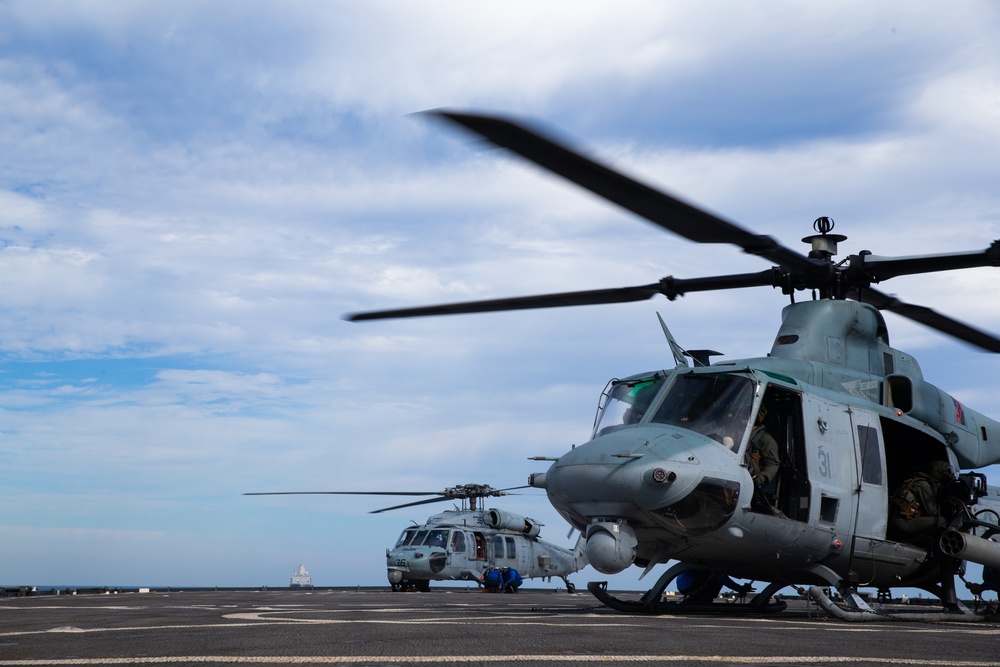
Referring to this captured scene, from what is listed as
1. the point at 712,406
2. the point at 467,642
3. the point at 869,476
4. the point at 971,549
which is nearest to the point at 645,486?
the point at 712,406

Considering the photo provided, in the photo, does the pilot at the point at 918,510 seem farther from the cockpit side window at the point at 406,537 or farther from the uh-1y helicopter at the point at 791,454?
the cockpit side window at the point at 406,537

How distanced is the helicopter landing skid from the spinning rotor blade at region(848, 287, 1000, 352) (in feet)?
13.4

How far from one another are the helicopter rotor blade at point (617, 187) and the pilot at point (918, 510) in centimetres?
→ 372

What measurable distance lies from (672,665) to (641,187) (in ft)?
11.7

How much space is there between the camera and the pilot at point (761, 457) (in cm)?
1087

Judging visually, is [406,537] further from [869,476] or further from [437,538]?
[869,476]

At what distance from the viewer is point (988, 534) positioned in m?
12.6

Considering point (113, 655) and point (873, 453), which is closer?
point (113, 655)

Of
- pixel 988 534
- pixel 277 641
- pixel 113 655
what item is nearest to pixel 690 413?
pixel 988 534

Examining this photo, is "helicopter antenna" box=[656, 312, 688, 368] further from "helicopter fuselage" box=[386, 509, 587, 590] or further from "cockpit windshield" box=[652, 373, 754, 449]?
"helicopter fuselage" box=[386, 509, 587, 590]

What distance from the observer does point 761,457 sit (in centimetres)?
1133

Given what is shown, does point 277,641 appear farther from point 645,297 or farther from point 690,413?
point 645,297

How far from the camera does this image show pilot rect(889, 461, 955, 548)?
12242mm

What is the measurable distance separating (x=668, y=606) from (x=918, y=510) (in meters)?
3.25
